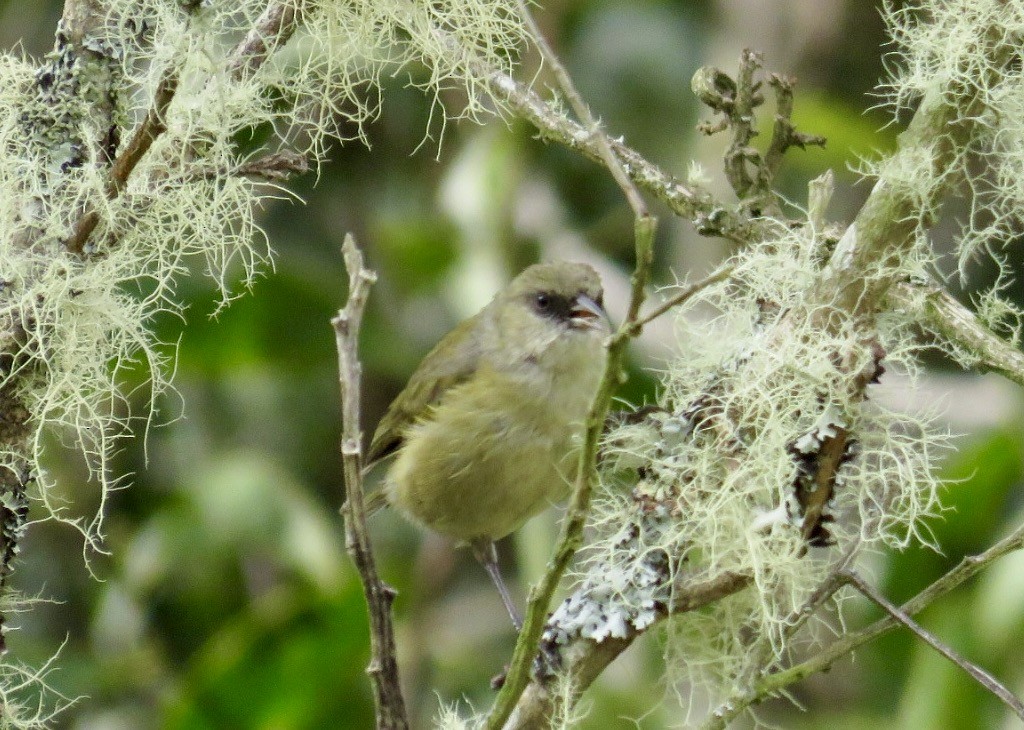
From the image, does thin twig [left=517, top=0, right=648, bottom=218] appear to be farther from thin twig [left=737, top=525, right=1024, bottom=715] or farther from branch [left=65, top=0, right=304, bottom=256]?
thin twig [left=737, top=525, right=1024, bottom=715]

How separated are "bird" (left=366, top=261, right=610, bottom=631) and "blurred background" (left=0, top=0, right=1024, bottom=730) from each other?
40 cm

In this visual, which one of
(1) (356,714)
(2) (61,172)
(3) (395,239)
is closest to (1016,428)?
(1) (356,714)

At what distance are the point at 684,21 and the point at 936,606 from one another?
10.5ft

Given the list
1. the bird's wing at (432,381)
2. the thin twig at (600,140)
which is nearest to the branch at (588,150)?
the thin twig at (600,140)

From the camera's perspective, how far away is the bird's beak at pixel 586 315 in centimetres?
317

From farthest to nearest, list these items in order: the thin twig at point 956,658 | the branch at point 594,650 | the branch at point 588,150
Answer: the branch at point 588,150, the branch at point 594,650, the thin twig at point 956,658

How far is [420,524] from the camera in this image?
3.61m

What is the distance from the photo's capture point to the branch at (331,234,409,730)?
1583mm

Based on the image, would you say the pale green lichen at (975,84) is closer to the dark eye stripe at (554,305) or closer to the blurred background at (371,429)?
the dark eye stripe at (554,305)

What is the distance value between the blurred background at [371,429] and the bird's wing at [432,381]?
A: 414 mm

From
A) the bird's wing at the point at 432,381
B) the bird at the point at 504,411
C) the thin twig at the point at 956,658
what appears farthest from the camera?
the bird's wing at the point at 432,381

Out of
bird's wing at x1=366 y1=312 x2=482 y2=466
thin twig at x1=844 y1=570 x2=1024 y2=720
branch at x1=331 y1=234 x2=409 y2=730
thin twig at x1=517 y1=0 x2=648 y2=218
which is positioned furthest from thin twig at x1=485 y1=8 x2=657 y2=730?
bird's wing at x1=366 y1=312 x2=482 y2=466

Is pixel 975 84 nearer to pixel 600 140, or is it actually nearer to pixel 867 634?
A: pixel 600 140

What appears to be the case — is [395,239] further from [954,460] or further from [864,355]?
[864,355]
